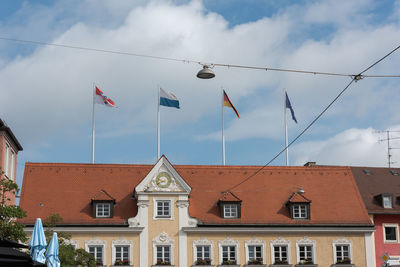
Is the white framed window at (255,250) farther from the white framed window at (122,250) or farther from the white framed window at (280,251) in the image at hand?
the white framed window at (122,250)

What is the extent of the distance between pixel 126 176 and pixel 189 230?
7431 millimetres

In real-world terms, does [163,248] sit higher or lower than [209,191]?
lower

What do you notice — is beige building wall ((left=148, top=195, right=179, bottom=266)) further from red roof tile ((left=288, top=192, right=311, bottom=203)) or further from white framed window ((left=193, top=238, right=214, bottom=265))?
red roof tile ((left=288, top=192, right=311, bottom=203))

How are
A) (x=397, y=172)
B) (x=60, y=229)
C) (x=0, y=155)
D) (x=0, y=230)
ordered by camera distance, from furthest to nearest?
(x=397, y=172)
(x=60, y=229)
(x=0, y=155)
(x=0, y=230)

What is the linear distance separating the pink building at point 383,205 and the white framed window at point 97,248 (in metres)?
21.4

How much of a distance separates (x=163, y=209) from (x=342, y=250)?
1418 centimetres

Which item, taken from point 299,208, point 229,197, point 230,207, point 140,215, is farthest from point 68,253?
point 299,208

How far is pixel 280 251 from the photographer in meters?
51.0

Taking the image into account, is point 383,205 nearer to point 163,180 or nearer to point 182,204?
point 182,204

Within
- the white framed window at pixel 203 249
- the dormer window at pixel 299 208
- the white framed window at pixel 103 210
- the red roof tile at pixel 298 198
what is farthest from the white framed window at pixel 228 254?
the white framed window at pixel 103 210

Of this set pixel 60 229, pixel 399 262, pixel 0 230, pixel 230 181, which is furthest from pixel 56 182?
pixel 399 262

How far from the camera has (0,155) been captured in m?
44.5

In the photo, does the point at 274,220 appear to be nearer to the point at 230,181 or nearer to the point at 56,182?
the point at 230,181

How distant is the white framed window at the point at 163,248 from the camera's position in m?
49.8
